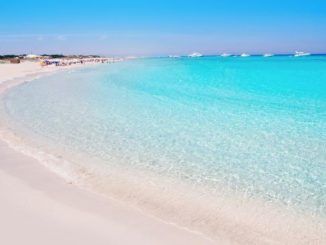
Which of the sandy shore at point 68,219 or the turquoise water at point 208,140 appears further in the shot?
→ the turquoise water at point 208,140

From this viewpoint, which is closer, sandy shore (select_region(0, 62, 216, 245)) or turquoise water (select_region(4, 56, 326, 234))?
sandy shore (select_region(0, 62, 216, 245))

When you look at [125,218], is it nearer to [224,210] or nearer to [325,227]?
[224,210]

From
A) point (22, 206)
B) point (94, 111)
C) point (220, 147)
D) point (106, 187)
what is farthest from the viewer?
point (94, 111)

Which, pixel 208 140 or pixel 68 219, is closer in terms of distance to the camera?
pixel 68 219

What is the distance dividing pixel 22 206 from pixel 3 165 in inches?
96.5

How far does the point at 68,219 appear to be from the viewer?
5.13 metres

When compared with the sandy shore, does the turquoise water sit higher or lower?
lower

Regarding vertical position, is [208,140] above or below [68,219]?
below

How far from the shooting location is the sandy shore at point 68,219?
462 cm

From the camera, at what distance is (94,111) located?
617 inches

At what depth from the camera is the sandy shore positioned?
4625mm

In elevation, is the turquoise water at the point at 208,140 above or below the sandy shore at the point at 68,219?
below

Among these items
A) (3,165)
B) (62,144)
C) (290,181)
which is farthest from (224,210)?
(62,144)

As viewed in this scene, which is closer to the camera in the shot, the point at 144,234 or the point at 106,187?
the point at 144,234
